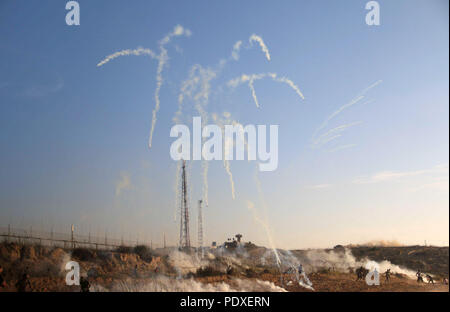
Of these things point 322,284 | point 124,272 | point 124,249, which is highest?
point 124,249

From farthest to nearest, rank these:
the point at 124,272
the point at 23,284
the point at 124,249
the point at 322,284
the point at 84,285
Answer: the point at 322,284, the point at 124,249, the point at 124,272, the point at 84,285, the point at 23,284

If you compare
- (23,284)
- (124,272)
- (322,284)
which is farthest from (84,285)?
(322,284)

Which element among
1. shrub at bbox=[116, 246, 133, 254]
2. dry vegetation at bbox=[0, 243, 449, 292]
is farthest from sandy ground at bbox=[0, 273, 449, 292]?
shrub at bbox=[116, 246, 133, 254]

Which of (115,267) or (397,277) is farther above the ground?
(115,267)

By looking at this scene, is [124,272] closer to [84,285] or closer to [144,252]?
[84,285]

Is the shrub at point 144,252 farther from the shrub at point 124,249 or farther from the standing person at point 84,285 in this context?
the standing person at point 84,285

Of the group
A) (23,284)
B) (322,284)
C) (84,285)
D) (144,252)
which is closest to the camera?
(23,284)

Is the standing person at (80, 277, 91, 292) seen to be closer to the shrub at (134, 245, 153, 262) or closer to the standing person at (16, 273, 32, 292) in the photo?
the standing person at (16, 273, 32, 292)

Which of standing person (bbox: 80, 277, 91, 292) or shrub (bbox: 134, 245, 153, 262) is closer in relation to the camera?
standing person (bbox: 80, 277, 91, 292)

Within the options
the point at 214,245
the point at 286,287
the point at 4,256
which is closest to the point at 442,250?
the point at 214,245

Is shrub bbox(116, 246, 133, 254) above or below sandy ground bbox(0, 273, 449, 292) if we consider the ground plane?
above

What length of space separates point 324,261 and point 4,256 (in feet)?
254
